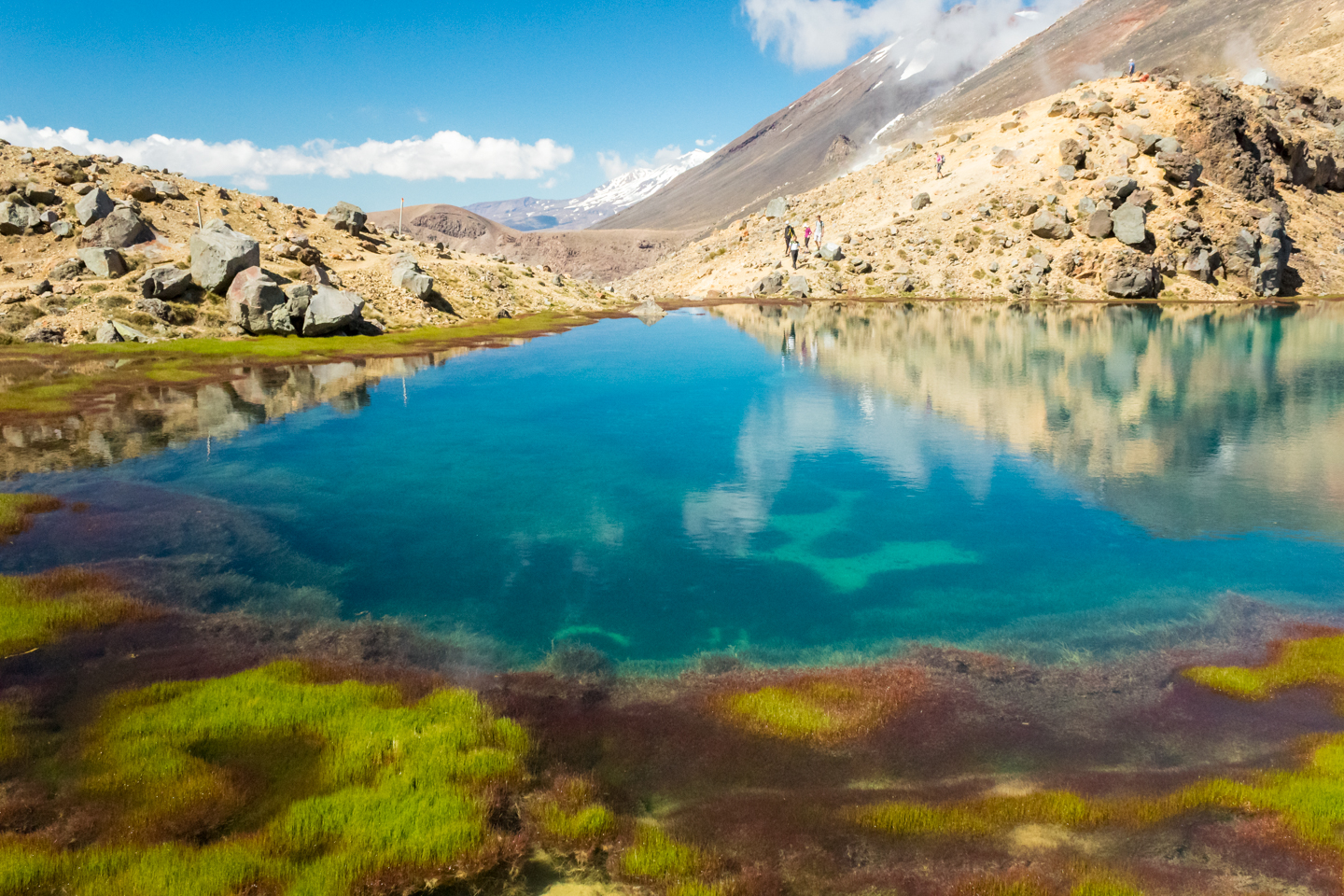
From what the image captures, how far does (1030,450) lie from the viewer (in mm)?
29172

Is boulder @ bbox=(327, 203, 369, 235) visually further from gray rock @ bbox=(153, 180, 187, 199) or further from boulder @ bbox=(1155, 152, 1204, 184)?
boulder @ bbox=(1155, 152, 1204, 184)

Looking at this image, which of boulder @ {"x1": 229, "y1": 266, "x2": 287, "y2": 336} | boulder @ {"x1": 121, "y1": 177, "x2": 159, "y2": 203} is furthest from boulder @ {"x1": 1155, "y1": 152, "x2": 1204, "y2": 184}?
boulder @ {"x1": 121, "y1": 177, "x2": 159, "y2": 203}

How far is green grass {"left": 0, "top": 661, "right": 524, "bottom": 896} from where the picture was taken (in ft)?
27.8

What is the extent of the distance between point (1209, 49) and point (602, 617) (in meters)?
236

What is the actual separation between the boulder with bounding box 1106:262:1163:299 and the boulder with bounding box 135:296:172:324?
89950 millimetres

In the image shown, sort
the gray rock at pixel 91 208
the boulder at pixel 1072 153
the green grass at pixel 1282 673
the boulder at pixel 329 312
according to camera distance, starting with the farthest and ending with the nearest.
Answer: the boulder at pixel 1072 153 → the gray rock at pixel 91 208 → the boulder at pixel 329 312 → the green grass at pixel 1282 673

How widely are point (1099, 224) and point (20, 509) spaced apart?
319 feet

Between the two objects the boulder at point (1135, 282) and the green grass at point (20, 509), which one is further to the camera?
the boulder at point (1135, 282)

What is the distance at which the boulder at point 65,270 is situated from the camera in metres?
56.4

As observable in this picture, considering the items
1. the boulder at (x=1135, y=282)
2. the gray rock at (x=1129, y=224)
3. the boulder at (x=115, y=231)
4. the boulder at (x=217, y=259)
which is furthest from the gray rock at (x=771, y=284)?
the boulder at (x=115, y=231)

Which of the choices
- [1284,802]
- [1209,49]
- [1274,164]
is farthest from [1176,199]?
[1209,49]

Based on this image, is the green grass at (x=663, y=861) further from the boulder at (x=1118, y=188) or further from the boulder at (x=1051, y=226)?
the boulder at (x=1118, y=188)

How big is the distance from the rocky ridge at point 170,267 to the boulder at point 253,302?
0.07 meters

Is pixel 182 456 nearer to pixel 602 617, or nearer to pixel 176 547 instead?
pixel 176 547
